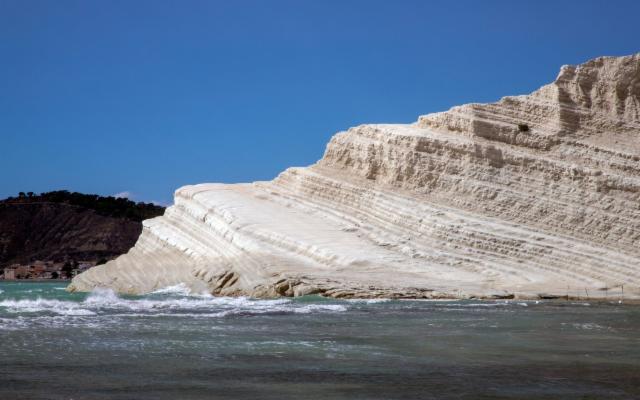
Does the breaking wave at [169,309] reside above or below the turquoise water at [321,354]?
above

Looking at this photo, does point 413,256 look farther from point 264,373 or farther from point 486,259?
point 264,373

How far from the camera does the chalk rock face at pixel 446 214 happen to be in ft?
100

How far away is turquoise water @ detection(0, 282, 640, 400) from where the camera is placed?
980 cm

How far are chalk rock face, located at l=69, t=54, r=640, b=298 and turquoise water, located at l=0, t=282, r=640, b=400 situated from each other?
8720mm

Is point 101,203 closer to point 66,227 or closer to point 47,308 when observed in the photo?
point 66,227

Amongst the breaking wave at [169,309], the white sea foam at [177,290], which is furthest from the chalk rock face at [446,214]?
the breaking wave at [169,309]

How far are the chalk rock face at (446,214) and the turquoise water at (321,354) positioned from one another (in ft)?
28.6

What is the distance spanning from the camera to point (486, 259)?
31.8 m

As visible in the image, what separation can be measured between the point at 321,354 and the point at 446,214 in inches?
872

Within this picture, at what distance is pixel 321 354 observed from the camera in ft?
42.8

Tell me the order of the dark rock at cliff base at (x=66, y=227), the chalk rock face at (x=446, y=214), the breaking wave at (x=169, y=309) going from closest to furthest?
the breaking wave at (x=169, y=309) < the chalk rock face at (x=446, y=214) < the dark rock at cliff base at (x=66, y=227)

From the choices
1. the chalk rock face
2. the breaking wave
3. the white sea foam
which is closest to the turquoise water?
the breaking wave

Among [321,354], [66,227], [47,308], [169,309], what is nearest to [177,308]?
[169,309]

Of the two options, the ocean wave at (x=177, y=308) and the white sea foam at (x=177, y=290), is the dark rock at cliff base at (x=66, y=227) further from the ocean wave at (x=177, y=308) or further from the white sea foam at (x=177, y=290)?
the ocean wave at (x=177, y=308)
